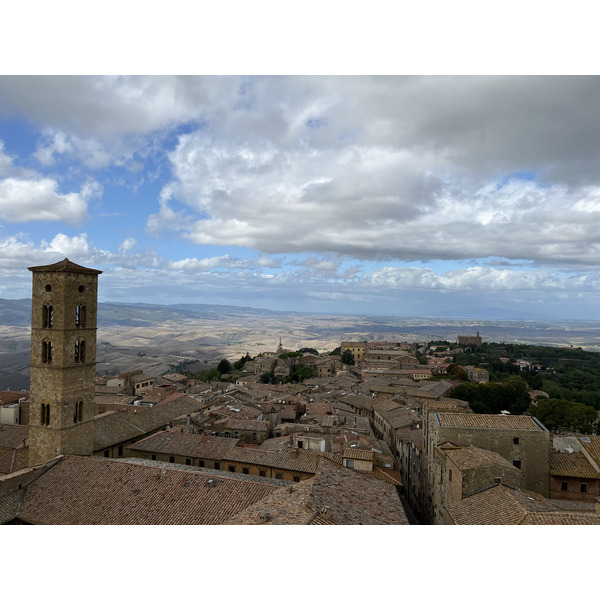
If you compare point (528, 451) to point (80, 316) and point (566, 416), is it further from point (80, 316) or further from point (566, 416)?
point (80, 316)

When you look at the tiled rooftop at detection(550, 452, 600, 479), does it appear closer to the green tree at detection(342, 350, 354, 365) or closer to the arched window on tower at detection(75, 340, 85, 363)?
the arched window on tower at detection(75, 340, 85, 363)

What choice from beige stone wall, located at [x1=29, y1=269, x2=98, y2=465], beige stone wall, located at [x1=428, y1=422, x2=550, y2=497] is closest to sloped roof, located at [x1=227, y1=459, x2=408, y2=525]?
beige stone wall, located at [x1=428, y1=422, x2=550, y2=497]

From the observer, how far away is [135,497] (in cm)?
1438

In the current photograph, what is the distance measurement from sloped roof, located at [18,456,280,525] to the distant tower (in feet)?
8.70

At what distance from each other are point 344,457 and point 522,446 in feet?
25.8

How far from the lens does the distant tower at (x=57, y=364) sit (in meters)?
18.5

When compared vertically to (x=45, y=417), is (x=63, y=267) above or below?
above

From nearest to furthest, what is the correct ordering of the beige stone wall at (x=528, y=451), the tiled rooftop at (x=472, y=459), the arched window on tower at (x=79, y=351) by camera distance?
1. the tiled rooftop at (x=472, y=459)
2. the beige stone wall at (x=528, y=451)
3. the arched window on tower at (x=79, y=351)

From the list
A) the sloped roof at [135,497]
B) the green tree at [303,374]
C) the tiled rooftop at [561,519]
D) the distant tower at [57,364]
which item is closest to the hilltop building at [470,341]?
the green tree at [303,374]

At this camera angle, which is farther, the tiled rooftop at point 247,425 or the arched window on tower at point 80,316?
the tiled rooftop at point 247,425

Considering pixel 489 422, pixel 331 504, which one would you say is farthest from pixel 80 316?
pixel 489 422

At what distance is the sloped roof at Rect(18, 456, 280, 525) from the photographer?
13406 mm

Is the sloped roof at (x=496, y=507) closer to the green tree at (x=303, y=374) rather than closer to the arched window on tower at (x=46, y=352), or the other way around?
the arched window on tower at (x=46, y=352)

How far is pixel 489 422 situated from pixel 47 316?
2088cm
